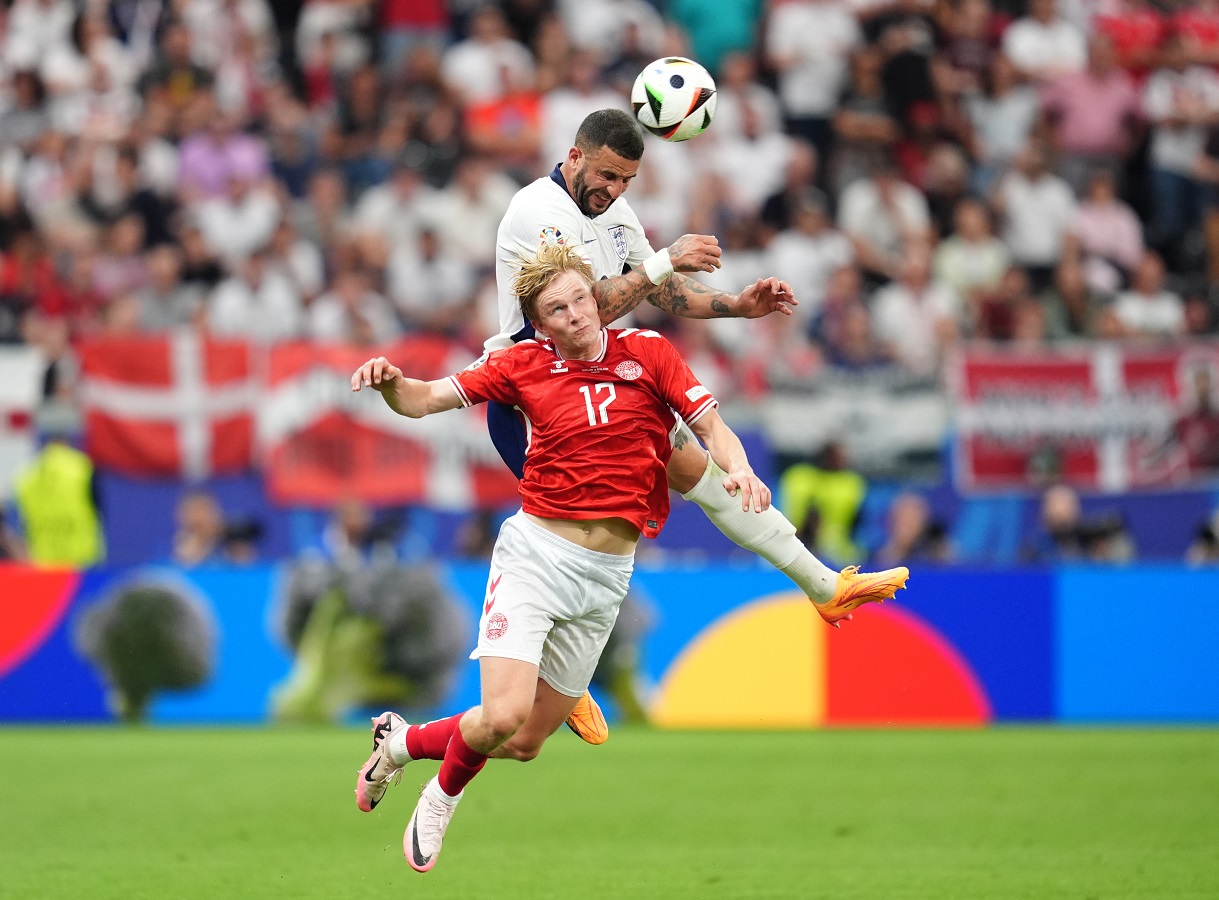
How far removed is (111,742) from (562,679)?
23.4 ft

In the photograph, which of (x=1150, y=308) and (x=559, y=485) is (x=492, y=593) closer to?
(x=559, y=485)

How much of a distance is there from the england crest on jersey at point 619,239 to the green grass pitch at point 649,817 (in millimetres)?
Result: 2840

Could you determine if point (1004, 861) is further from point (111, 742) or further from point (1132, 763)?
point (111, 742)

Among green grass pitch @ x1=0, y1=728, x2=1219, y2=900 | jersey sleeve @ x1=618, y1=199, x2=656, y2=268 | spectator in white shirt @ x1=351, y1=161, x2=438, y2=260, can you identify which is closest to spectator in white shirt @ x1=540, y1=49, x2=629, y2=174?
spectator in white shirt @ x1=351, y1=161, x2=438, y2=260

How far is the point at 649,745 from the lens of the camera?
13641mm

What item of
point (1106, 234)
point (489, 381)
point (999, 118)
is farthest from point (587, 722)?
point (999, 118)

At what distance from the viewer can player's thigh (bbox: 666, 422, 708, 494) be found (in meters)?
8.13

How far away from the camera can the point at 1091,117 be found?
19.1 meters

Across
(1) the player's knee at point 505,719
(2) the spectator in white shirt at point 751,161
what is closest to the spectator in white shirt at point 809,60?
(2) the spectator in white shirt at point 751,161

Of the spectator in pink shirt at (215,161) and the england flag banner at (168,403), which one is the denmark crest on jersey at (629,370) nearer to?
the england flag banner at (168,403)

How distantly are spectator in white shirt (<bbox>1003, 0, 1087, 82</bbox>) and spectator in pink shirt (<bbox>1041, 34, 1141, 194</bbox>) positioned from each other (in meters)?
0.45

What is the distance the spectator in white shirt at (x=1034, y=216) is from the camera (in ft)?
59.6

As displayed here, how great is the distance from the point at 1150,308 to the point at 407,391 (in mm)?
11684

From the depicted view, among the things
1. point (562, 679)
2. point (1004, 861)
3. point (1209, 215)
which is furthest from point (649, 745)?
point (1209, 215)
